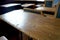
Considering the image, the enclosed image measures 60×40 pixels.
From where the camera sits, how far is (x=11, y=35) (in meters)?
2.71

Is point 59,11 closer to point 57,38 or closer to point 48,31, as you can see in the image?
point 48,31

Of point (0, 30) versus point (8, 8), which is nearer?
point (0, 30)

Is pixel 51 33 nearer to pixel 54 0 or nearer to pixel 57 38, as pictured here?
pixel 57 38

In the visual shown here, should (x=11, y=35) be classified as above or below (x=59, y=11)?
below

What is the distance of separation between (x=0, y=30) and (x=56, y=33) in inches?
79.0

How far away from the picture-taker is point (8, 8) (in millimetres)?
3666

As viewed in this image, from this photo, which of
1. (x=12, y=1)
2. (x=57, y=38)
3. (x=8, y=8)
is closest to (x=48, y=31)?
(x=57, y=38)

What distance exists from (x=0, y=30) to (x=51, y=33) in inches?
77.7

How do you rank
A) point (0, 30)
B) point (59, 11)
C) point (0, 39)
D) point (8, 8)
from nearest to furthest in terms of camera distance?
point (0, 39), point (59, 11), point (0, 30), point (8, 8)

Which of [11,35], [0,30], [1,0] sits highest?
[1,0]

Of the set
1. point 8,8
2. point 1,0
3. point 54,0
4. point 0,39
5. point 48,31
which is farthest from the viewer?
point 1,0

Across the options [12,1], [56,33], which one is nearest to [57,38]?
[56,33]

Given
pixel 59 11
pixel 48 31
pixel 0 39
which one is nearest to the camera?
pixel 48 31

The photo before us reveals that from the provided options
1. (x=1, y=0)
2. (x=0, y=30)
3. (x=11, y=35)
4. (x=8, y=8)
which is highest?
(x=1, y=0)
